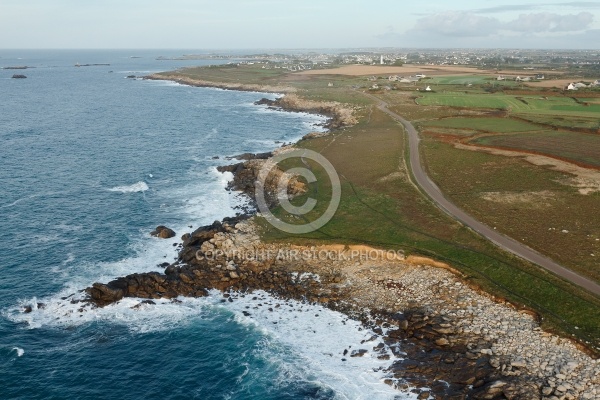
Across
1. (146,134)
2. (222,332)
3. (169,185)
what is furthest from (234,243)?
(146,134)

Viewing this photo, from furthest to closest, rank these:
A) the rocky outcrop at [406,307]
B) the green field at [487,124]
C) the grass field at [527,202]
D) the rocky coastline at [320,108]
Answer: the rocky coastline at [320,108]
the green field at [487,124]
the grass field at [527,202]
the rocky outcrop at [406,307]

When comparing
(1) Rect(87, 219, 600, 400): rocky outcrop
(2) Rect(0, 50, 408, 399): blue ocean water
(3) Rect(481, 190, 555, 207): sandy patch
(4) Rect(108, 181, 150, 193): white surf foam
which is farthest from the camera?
(4) Rect(108, 181, 150, 193): white surf foam

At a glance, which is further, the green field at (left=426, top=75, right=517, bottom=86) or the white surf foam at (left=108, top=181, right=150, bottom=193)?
the green field at (left=426, top=75, right=517, bottom=86)

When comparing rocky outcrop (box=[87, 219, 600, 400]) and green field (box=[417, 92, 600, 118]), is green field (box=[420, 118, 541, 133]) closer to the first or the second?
green field (box=[417, 92, 600, 118])

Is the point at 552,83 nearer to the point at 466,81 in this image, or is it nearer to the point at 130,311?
the point at 466,81

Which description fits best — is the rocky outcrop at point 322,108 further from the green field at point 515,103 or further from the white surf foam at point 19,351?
the white surf foam at point 19,351

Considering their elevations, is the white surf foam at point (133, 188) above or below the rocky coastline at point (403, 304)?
above

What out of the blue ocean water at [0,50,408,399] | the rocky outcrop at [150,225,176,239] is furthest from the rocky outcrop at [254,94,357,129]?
the rocky outcrop at [150,225,176,239]

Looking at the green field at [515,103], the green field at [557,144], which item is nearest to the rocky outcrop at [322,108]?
the green field at [515,103]
